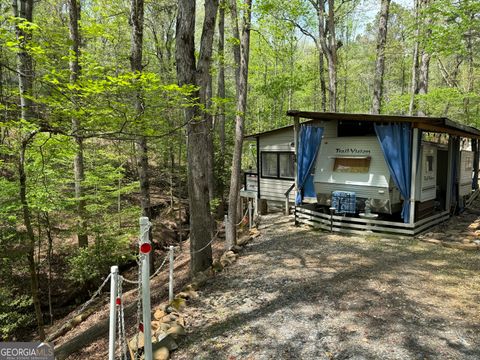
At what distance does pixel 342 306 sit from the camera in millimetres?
4590

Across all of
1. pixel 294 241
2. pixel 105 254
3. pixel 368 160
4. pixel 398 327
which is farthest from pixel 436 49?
pixel 105 254

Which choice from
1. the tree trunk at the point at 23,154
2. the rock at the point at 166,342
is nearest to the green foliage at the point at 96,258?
the tree trunk at the point at 23,154

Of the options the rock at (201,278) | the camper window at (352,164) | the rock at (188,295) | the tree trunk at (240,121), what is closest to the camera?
the rock at (188,295)

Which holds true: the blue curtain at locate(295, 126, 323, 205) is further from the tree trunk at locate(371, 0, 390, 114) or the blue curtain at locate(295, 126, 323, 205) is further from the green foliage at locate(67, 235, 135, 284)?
the green foliage at locate(67, 235, 135, 284)

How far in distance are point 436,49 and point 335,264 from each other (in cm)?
1037

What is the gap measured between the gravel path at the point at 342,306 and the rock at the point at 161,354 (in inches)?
4.3

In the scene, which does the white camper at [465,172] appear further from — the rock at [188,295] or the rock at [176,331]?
the rock at [176,331]

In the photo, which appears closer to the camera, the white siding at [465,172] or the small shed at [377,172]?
the small shed at [377,172]

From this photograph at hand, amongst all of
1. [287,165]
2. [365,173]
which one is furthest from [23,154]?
[287,165]

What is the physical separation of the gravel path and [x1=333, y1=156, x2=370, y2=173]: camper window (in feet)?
7.28

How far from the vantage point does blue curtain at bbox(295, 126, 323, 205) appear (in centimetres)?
956

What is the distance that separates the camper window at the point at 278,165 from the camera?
13.2m

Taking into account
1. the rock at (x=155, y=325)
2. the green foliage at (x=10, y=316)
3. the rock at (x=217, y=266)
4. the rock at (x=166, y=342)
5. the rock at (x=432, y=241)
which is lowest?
the green foliage at (x=10, y=316)

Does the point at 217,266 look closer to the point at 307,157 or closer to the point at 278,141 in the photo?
the point at 307,157
